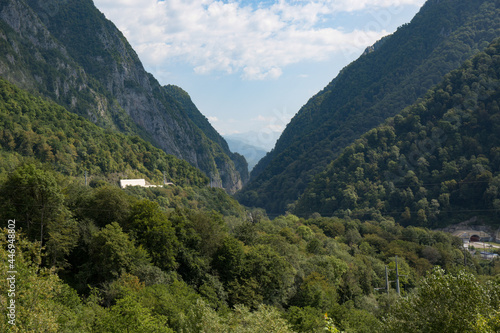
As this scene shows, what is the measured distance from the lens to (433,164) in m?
A: 128

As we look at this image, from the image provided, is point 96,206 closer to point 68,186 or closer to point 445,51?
point 68,186

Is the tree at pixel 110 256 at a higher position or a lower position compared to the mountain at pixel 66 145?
lower

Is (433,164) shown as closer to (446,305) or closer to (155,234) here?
(155,234)

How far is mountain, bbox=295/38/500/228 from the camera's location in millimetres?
112625

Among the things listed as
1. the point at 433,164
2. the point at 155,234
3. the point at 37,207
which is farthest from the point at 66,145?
the point at 433,164

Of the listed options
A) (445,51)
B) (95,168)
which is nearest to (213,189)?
(95,168)

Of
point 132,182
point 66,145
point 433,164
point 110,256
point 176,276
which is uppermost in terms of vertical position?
point 66,145

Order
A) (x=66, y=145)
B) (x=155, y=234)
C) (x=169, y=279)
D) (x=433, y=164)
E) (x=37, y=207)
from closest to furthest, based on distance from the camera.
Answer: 1. (x=37, y=207)
2. (x=169, y=279)
3. (x=155, y=234)
4. (x=66, y=145)
5. (x=433, y=164)

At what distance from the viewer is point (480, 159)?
115375 mm

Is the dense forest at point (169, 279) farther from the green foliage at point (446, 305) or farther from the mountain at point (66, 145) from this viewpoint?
the mountain at point (66, 145)

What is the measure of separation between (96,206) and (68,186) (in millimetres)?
4357

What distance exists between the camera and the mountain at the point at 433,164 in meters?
113

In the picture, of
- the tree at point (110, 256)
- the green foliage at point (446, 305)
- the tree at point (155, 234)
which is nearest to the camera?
the green foliage at point (446, 305)

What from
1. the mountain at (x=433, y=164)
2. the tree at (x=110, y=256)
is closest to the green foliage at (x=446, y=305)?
the tree at (x=110, y=256)
